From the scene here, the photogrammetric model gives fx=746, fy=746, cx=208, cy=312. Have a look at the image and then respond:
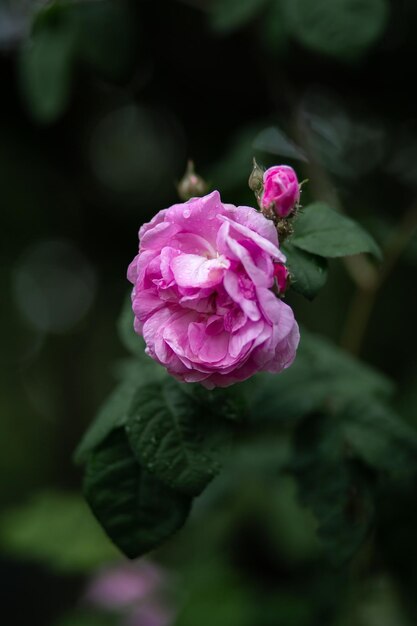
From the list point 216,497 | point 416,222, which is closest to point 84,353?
point 216,497

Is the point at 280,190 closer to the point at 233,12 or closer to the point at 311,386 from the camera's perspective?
the point at 311,386

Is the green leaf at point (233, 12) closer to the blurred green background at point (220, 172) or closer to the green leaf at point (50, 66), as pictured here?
the blurred green background at point (220, 172)

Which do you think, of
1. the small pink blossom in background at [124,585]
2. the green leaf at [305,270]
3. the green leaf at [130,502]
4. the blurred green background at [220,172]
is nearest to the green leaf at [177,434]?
the green leaf at [130,502]

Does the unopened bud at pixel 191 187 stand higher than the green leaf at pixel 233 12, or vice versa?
the green leaf at pixel 233 12

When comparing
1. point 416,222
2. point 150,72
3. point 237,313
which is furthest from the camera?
point 150,72

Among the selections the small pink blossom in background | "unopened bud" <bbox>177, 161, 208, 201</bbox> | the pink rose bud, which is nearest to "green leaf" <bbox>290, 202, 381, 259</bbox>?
the pink rose bud

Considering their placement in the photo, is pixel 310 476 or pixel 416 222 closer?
pixel 310 476

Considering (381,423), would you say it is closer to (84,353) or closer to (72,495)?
(72,495)
